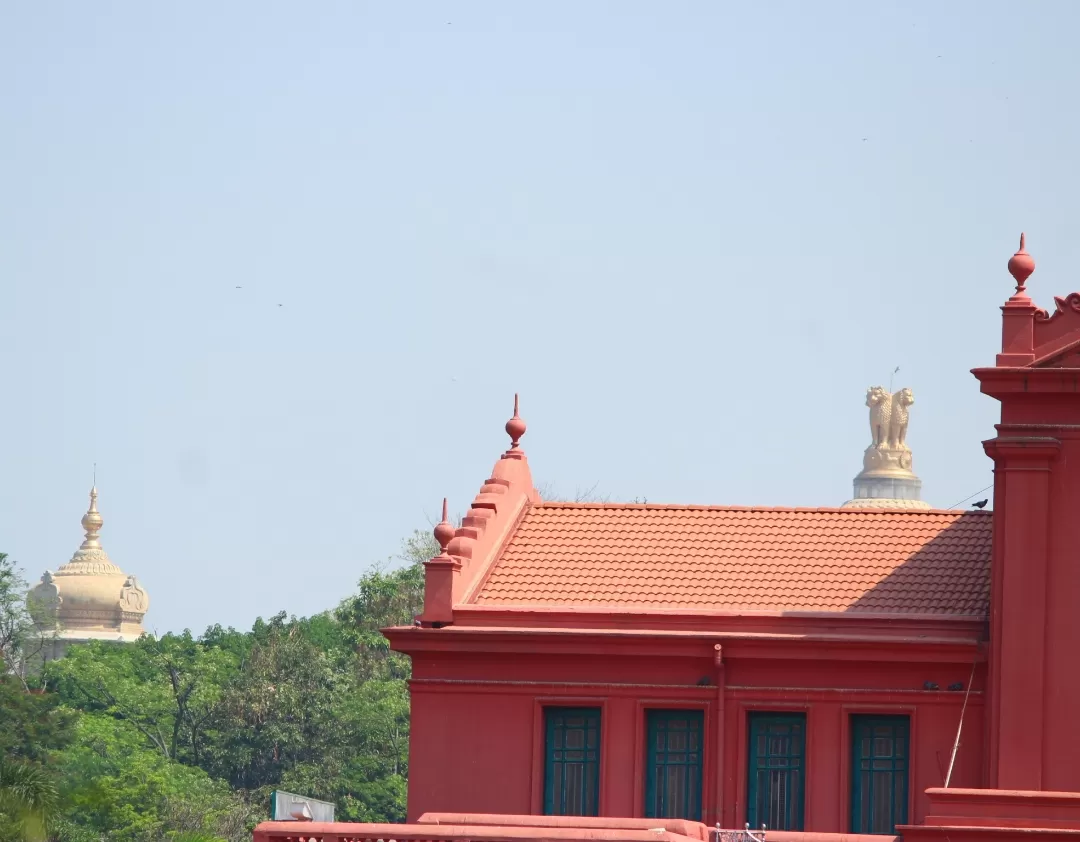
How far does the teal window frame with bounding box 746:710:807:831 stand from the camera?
29.7m

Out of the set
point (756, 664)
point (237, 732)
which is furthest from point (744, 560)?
point (237, 732)

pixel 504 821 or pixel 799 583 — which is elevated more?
pixel 799 583

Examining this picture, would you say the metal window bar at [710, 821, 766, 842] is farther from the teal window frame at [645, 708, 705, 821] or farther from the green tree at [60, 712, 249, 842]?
the green tree at [60, 712, 249, 842]

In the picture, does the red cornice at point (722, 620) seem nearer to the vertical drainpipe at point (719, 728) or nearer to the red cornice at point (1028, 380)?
the vertical drainpipe at point (719, 728)

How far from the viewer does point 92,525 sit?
481 feet

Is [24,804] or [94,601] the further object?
[94,601]

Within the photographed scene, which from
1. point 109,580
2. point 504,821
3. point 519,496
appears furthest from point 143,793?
point 109,580

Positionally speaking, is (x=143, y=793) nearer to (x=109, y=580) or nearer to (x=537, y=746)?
(x=537, y=746)

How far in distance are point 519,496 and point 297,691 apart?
37.5m

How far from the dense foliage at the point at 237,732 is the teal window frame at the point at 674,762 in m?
29.5

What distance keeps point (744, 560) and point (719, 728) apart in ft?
8.80

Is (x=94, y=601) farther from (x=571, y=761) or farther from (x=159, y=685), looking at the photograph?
(x=571, y=761)

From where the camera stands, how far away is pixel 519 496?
33344 millimetres

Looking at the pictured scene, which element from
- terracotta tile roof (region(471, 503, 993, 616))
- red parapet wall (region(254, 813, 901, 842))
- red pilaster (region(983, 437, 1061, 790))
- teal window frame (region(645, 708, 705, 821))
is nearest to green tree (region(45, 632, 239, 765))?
terracotta tile roof (region(471, 503, 993, 616))
